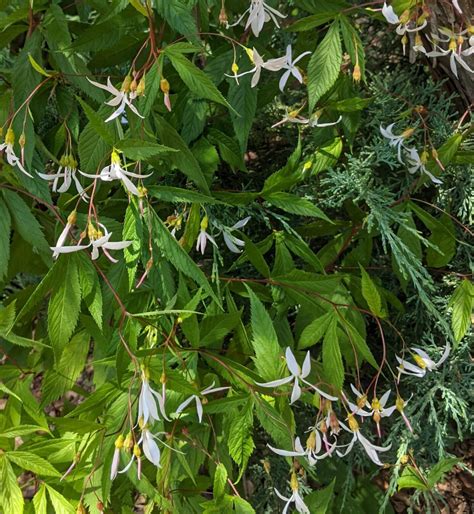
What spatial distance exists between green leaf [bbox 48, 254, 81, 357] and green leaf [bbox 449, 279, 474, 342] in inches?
28.3

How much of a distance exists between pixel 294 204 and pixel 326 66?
25 centimetres

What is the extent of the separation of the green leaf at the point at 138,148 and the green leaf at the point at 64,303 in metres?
0.22

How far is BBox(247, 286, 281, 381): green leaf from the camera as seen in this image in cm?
105

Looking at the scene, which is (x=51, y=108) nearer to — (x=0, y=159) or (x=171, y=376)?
(x=0, y=159)

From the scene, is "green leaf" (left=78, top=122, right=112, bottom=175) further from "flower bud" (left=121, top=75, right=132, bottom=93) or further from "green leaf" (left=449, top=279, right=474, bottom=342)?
"green leaf" (left=449, top=279, right=474, bottom=342)

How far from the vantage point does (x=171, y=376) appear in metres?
0.97

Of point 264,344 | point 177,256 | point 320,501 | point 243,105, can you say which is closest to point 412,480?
point 320,501

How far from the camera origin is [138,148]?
889 millimetres

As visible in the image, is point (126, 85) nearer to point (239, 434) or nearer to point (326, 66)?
point (326, 66)

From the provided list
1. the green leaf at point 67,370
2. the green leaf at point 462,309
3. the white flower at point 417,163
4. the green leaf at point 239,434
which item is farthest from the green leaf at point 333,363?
the green leaf at point 67,370

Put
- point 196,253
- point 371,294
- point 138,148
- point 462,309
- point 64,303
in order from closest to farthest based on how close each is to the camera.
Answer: point 138,148, point 64,303, point 371,294, point 462,309, point 196,253

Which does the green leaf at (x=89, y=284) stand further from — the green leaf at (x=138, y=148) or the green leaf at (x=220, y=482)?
the green leaf at (x=220, y=482)

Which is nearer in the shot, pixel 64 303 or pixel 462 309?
pixel 64 303

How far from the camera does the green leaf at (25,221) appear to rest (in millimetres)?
1119
